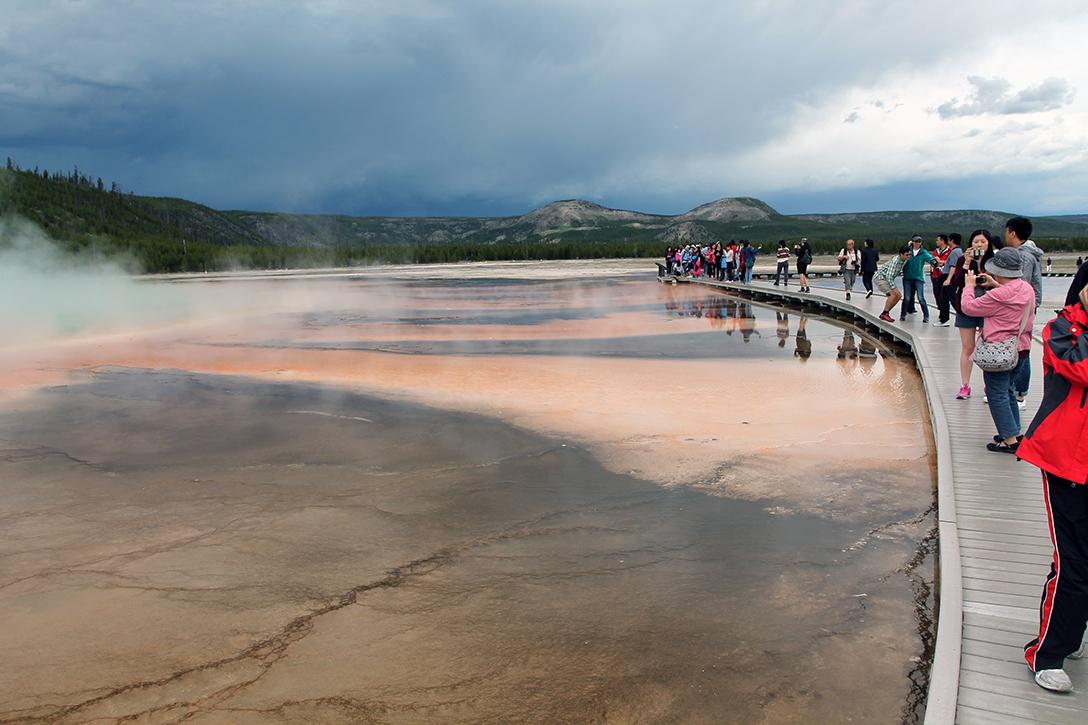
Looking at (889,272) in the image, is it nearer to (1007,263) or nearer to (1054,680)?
(1007,263)

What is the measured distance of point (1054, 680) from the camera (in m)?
3.19

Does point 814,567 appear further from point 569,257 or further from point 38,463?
point 569,257

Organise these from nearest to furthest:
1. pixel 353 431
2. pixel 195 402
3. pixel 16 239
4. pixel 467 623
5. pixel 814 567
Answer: pixel 467 623
pixel 814 567
pixel 353 431
pixel 195 402
pixel 16 239

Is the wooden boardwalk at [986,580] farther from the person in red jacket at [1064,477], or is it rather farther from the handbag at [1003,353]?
the handbag at [1003,353]

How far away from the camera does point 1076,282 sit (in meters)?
3.30

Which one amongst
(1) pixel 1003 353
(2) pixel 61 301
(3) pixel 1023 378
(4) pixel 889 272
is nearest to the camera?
(1) pixel 1003 353

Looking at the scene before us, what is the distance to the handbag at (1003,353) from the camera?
607 centimetres

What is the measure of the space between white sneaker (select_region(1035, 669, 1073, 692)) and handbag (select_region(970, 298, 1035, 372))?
3.40 meters

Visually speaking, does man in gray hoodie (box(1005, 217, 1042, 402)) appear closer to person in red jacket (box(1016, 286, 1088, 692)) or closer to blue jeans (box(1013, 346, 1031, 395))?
blue jeans (box(1013, 346, 1031, 395))

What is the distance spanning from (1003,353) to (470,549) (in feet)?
13.9

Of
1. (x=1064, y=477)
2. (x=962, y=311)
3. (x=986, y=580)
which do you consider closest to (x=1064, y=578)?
(x=1064, y=477)

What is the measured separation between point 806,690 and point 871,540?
1.97m

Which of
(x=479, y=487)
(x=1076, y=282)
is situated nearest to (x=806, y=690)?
(x=1076, y=282)

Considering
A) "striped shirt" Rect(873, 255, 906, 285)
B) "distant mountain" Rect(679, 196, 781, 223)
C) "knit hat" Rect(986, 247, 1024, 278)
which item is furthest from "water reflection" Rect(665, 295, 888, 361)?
"distant mountain" Rect(679, 196, 781, 223)
